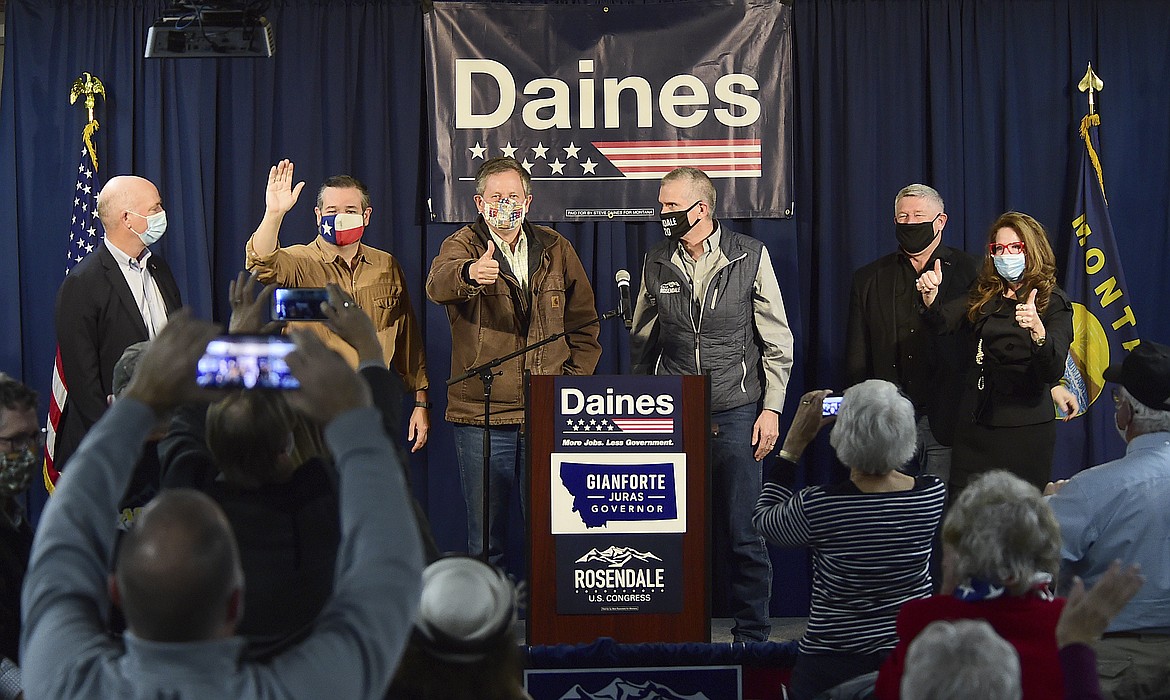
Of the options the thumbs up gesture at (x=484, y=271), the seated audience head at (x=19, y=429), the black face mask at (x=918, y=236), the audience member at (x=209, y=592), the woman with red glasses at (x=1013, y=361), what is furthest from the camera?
the black face mask at (x=918, y=236)

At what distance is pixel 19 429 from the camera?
123 inches

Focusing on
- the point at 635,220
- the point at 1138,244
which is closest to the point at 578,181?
the point at 635,220

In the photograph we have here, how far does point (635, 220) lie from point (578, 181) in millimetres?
348

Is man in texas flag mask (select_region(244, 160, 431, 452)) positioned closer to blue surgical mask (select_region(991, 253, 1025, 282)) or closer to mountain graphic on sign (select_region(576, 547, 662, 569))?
mountain graphic on sign (select_region(576, 547, 662, 569))

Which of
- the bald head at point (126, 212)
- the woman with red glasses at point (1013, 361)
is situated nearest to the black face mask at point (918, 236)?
the woman with red glasses at point (1013, 361)

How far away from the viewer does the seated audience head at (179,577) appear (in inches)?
59.2

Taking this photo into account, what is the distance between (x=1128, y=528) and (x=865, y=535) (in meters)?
0.67

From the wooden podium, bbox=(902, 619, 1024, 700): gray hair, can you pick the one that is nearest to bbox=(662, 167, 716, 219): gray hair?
the wooden podium

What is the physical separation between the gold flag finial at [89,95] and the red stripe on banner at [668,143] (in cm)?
247

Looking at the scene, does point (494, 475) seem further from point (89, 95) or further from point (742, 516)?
point (89, 95)

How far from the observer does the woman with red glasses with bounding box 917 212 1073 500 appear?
5.02 meters

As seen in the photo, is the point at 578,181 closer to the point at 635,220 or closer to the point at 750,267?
the point at 635,220

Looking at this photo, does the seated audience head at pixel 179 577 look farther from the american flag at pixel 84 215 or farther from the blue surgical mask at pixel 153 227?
the american flag at pixel 84 215

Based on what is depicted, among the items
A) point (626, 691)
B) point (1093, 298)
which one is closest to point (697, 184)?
point (1093, 298)
